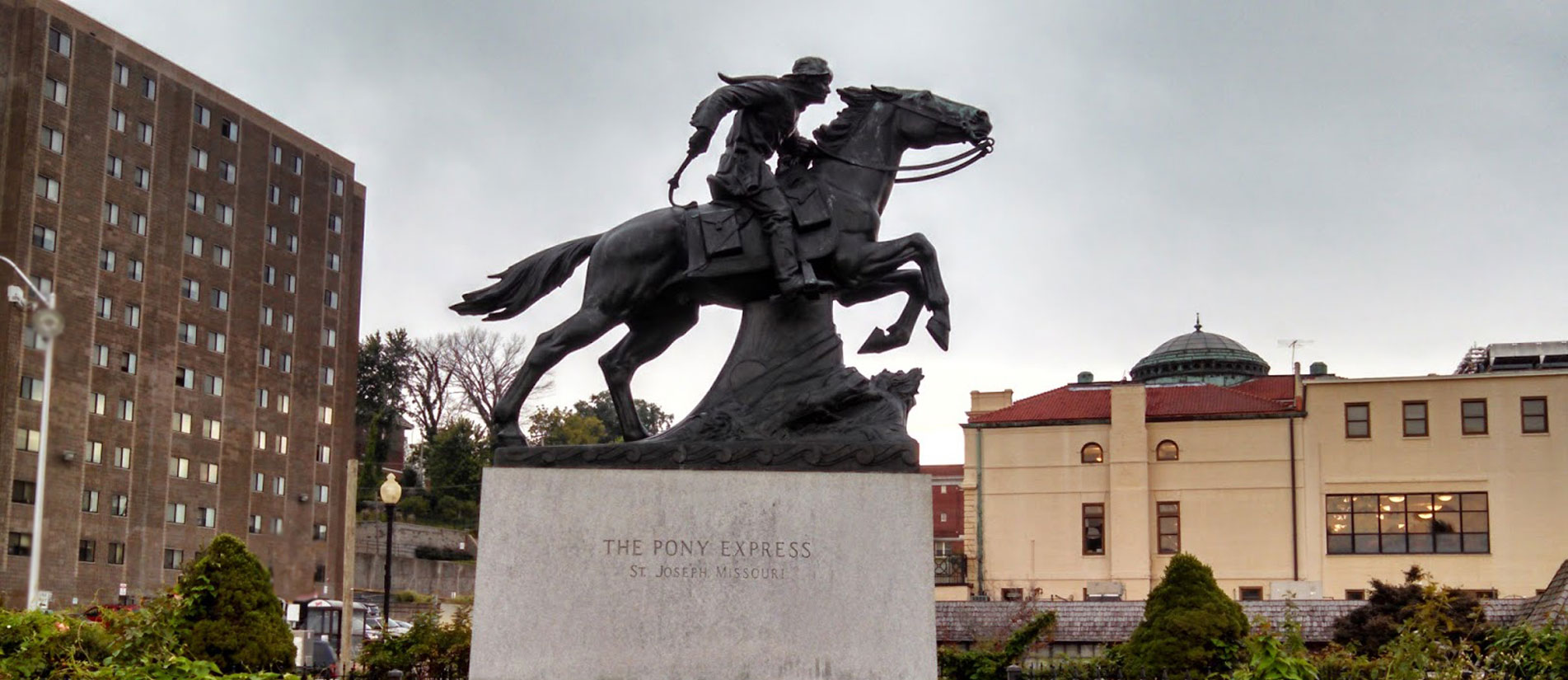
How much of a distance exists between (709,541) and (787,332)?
201cm

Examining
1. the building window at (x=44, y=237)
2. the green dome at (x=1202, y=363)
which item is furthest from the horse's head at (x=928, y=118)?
the green dome at (x=1202, y=363)

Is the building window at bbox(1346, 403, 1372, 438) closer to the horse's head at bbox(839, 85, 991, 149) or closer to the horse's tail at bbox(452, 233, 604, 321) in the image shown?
the horse's head at bbox(839, 85, 991, 149)

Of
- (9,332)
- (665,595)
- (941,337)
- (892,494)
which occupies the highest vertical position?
(9,332)

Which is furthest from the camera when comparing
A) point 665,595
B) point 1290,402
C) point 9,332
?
point 1290,402

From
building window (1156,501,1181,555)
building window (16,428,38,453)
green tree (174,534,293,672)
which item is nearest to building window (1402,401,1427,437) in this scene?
building window (1156,501,1181,555)

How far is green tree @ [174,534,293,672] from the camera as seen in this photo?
66.2 ft

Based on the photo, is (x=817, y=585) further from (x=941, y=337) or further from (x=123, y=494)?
(x=123, y=494)

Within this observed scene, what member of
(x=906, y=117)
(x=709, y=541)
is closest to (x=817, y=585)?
(x=709, y=541)

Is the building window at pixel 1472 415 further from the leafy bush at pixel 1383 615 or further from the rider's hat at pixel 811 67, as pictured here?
the rider's hat at pixel 811 67

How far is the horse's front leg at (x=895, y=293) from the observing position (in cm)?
1296

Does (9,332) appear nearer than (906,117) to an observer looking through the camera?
No

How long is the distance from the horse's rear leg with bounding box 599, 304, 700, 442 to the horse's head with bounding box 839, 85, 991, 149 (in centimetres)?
230

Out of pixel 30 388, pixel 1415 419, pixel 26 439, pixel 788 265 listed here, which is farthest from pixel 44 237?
pixel 788 265

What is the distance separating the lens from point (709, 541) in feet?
38.5
